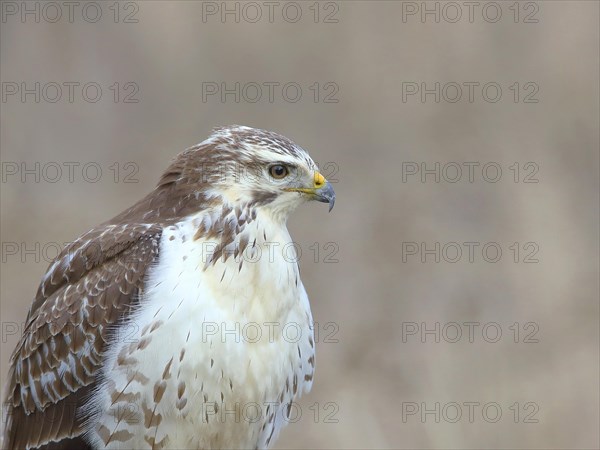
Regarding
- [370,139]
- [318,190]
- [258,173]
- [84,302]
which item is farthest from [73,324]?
[370,139]

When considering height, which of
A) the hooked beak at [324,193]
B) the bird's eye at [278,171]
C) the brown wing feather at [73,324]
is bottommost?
the brown wing feather at [73,324]

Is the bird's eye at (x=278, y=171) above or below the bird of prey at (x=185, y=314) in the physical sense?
above

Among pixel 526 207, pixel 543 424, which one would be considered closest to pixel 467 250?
pixel 526 207

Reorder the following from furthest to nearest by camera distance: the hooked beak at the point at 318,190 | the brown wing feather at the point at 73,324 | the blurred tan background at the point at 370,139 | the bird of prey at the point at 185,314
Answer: the blurred tan background at the point at 370,139 < the hooked beak at the point at 318,190 < the brown wing feather at the point at 73,324 < the bird of prey at the point at 185,314

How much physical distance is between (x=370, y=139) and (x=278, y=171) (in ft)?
22.3

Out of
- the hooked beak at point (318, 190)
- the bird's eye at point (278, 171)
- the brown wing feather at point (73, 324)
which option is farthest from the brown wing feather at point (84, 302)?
the hooked beak at point (318, 190)

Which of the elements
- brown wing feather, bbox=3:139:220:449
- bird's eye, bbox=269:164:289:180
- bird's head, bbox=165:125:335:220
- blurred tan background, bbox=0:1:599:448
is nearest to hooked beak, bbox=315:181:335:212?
bird's head, bbox=165:125:335:220

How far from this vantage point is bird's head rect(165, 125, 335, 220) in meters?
5.25

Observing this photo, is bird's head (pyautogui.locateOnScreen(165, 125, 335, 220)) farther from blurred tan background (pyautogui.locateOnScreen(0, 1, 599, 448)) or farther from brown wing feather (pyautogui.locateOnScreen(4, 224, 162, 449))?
blurred tan background (pyautogui.locateOnScreen(0, 1, 599, 448))

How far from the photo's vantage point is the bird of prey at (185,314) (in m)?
5.06

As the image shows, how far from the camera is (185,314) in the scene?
5000mm

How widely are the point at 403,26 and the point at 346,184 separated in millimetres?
2033

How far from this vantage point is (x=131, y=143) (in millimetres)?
12258

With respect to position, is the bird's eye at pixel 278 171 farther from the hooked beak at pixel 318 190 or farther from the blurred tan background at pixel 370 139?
the blurred tan background at pixel 370 139
